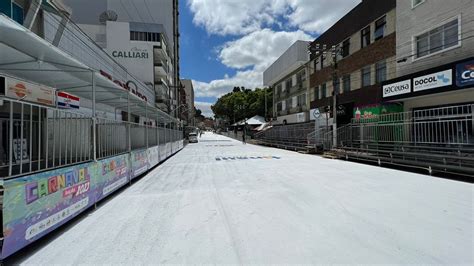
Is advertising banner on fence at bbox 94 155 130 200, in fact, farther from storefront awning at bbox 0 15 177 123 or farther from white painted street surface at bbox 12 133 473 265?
A: storefront awning at bbox 0 15 177 123

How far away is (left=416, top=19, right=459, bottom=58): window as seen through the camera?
1380 cm

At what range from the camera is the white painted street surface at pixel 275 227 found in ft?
12.2

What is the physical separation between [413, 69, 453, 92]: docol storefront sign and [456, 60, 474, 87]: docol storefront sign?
0.36 m

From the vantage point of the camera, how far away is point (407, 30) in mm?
16750

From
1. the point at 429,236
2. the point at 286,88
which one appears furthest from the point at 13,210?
the point at 286,88

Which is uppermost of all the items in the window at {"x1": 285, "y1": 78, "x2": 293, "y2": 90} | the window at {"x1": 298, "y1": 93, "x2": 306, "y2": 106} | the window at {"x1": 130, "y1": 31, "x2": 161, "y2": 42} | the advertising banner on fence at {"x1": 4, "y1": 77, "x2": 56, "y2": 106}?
the window at {"x1": 130, "y1": 31, "x2": 161, "y2": 42}

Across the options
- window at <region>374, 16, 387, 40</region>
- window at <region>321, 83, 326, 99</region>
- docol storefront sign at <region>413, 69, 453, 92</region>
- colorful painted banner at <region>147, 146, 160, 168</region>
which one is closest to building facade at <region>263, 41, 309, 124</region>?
window at <region>321, 83, 326, 99</region>

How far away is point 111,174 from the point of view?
293 inches

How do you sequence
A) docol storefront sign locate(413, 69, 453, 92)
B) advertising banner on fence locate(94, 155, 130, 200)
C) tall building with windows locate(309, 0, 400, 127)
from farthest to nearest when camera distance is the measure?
tall building with windows locate(309, 0, 400, 127)
docol storefront sign locate(413, 69, 453, 92)
advertising banner on fence locate(94, 155, 130, 200)

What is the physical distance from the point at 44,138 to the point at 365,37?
24336 mm

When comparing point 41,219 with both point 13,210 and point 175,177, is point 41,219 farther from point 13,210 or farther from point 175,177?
point 175,177

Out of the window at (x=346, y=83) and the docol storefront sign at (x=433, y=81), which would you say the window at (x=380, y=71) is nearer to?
the window at (x=346, y=83)

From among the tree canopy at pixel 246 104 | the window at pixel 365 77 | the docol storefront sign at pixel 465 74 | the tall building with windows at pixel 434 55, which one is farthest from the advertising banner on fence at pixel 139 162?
the tree canopy at pixel 246 104

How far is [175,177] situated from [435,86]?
12.9 meters
